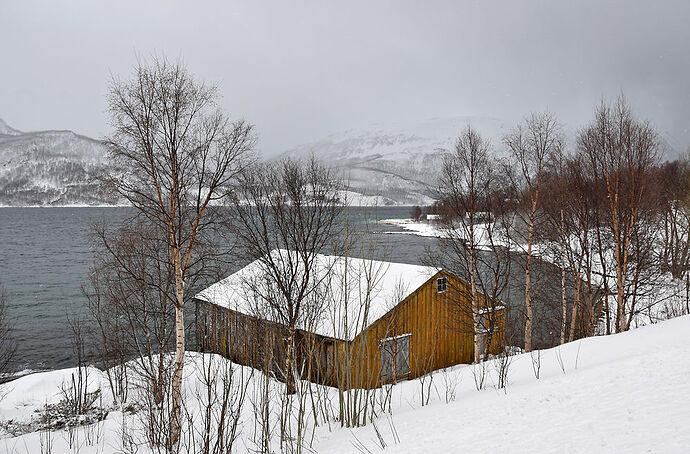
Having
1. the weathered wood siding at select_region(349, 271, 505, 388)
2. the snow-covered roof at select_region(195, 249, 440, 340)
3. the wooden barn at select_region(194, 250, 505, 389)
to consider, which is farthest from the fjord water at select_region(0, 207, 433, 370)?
the weathered wood siding at select_region(349, 271, 505, 388)

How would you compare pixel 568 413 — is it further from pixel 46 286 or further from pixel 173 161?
pixel 46 286

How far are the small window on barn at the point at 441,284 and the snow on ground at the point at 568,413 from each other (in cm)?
925

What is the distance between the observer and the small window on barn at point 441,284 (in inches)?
826

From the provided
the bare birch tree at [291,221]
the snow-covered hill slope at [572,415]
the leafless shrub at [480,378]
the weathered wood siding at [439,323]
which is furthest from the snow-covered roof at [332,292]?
the snow-covered hill slope at [572,415]

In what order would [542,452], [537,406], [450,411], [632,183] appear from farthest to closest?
[632,183]
[450,411]
[537,406]
[542,452]

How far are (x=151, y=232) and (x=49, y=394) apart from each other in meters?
8.82

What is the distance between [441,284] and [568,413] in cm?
1422

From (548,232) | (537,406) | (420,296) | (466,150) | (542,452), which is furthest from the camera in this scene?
(548,232)

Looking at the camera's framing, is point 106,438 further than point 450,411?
Yes

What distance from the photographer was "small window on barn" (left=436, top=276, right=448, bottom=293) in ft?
68.8

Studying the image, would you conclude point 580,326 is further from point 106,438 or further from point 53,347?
point 53,347

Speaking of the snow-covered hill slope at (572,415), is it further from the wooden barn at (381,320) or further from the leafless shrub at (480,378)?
the wooden barn at (381,320)

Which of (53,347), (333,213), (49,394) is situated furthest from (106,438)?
(53,347)

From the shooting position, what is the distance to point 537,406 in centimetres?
764
